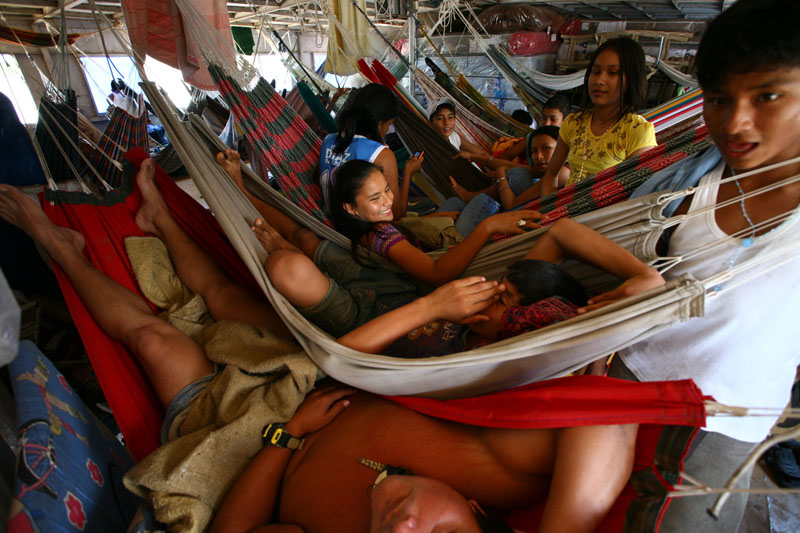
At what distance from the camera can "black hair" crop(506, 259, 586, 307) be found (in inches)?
36.7

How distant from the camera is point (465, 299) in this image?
97 cm

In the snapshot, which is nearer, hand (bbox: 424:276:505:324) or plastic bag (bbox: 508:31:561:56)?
hand (bbox: 424:276:505:324)

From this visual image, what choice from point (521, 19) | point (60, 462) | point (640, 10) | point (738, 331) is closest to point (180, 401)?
point (60, 462)

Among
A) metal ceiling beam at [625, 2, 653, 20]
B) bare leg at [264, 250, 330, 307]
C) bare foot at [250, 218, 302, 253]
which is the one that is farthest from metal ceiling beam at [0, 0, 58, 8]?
metal ceiling beam at [625, 2, 653, 20]

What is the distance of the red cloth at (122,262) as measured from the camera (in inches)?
43.7

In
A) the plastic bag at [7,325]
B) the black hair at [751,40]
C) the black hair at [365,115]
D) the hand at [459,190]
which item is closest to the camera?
the plastic bag at [7,325]

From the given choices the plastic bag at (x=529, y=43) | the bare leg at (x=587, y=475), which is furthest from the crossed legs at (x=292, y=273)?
the plastic bag at (x=529, y=43)

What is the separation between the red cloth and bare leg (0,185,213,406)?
0.03 metres

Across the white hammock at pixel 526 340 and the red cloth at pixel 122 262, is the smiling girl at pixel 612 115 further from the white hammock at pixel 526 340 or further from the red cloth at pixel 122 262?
the red cloth at pixel 122 262

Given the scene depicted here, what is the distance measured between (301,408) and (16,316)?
0.68m

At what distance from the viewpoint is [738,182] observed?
0.77 meters

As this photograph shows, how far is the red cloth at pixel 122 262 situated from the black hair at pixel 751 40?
1.39 m

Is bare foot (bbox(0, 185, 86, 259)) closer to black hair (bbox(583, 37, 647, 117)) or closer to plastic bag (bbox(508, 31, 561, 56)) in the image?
black hair (bbox(583, 37, 647, 117))

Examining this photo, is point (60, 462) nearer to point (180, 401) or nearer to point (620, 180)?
point (180, 401)
